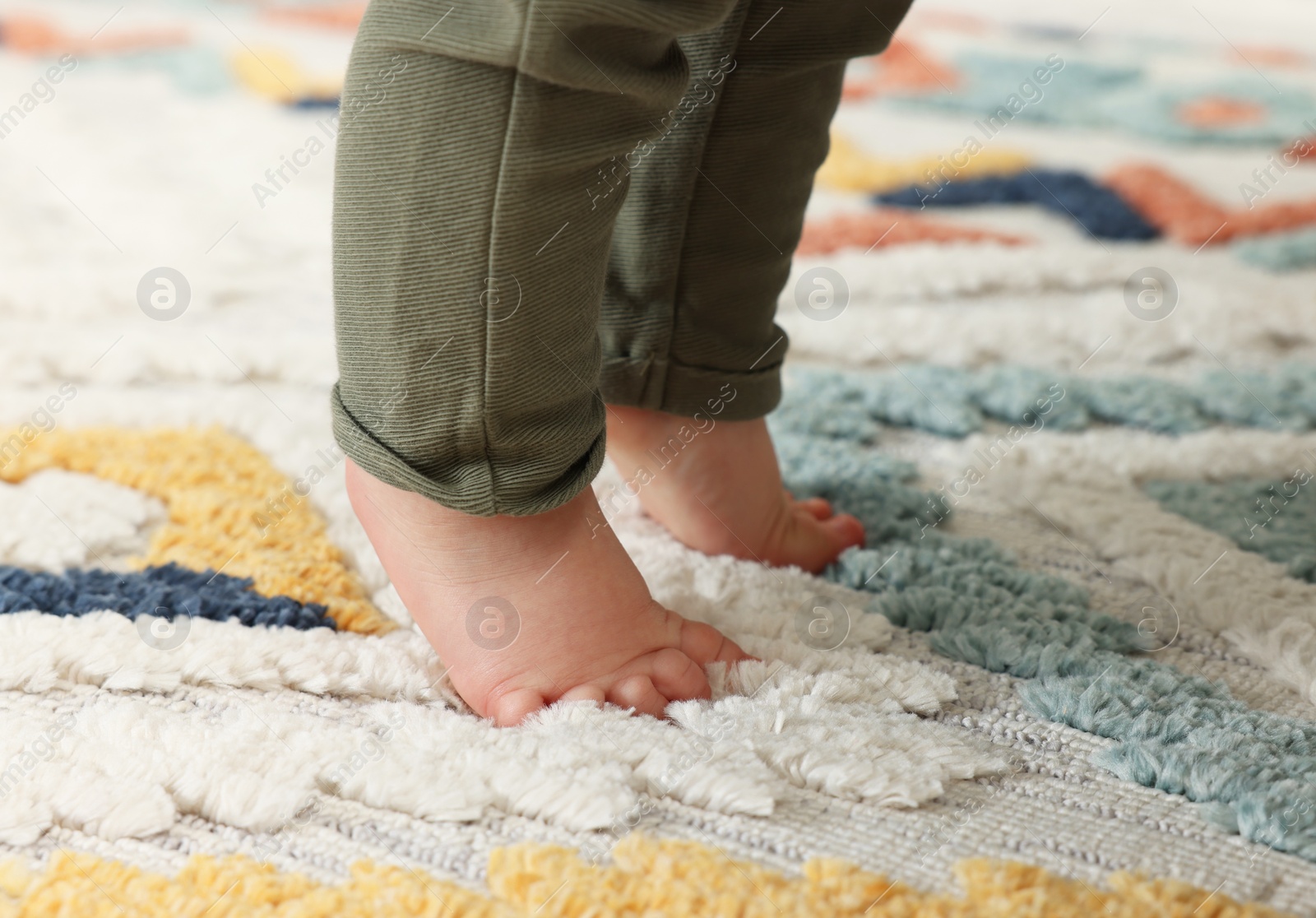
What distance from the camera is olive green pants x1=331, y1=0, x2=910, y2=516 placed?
40 cm

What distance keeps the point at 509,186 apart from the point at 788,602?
11.1 inches

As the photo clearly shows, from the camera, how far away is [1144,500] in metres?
0.72

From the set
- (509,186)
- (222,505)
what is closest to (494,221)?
(509,186)

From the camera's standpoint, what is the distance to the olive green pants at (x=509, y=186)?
0.40 meters

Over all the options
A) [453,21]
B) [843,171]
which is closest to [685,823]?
[453,21]

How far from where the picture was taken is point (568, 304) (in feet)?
1.49

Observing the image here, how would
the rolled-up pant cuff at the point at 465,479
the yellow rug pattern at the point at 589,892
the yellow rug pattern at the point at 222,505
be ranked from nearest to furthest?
the yellow rug pattern at the point at 589,892, the rolled-up pant cuff at the point at 465,479, the yellow rug pattern at the point at 222,505

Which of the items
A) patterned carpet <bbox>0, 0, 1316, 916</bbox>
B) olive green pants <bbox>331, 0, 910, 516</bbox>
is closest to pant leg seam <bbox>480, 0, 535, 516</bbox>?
olive green pants <bbox>331, 0, 910, 516</bbox>

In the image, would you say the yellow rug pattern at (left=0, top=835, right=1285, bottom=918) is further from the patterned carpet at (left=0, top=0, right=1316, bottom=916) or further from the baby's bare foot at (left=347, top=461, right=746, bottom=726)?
the baby's bare foot at (left=347, top=461, right=746, bottom=726)

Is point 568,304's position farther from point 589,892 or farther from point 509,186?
point 589,892

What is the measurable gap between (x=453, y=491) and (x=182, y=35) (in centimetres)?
154

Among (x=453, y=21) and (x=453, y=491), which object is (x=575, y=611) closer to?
(x=453, y=491)

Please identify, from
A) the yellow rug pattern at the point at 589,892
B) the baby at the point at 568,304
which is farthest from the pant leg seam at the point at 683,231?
the yellow rug pattern at the point at 589,892

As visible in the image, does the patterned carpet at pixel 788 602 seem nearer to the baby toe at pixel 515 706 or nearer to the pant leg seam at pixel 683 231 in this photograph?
the baby toe at pixel 515 706
